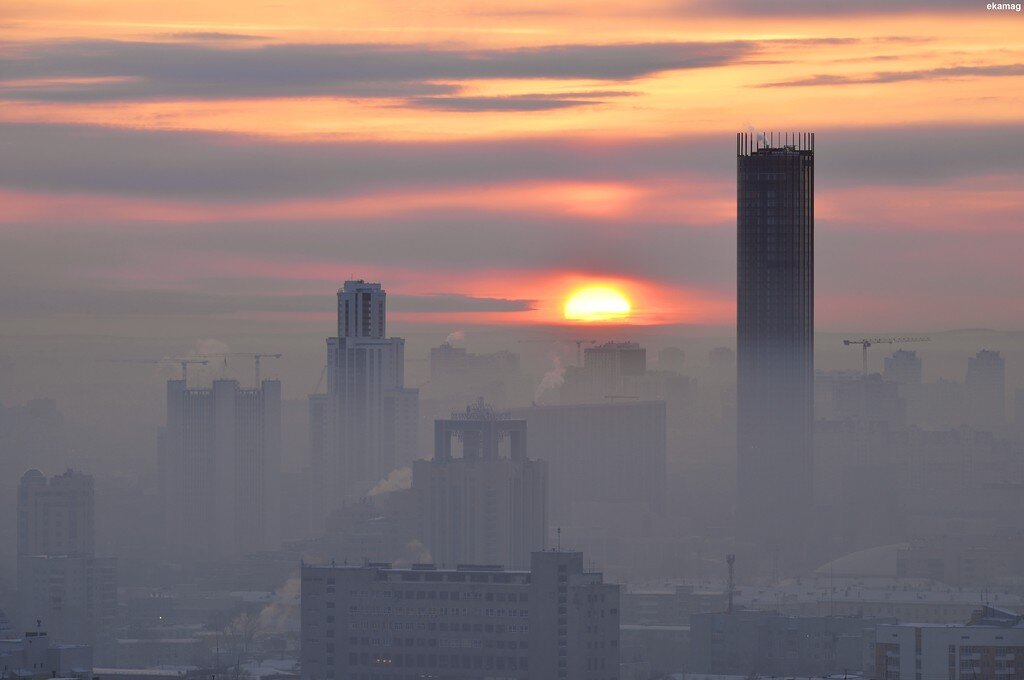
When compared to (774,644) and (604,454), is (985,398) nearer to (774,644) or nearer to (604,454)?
(604,454)

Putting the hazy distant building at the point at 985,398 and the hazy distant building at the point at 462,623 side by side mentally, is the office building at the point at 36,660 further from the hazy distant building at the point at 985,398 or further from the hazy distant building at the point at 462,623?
the hazy distant building at the point at 985,398

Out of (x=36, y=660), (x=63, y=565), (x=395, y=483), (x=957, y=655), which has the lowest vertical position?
(x=36, y=660)

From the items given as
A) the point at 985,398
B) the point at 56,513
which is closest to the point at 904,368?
the point at 985,398

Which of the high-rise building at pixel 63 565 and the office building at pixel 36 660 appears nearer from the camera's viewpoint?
the office building at pixel 36 660

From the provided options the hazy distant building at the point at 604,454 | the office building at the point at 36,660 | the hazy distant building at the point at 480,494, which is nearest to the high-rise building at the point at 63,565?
the hazy distant building at the point at 480,494

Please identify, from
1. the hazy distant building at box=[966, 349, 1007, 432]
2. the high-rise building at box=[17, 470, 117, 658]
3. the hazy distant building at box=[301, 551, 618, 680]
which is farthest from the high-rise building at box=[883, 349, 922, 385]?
the hazy distant building at box=[301, 551, 618, 680]

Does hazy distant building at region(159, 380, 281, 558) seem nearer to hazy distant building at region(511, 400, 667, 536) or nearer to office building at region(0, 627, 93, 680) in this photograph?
hazy distant building at region(511, 400, 667, 536)

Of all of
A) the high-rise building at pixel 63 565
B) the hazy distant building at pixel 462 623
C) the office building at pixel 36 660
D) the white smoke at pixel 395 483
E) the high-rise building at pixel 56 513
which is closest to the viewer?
the office building at pixel 36 660

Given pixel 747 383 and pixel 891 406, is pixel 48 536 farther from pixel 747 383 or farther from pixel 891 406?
pixel 891 406
